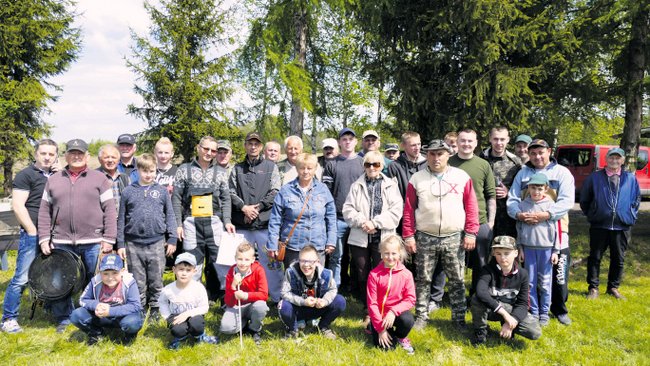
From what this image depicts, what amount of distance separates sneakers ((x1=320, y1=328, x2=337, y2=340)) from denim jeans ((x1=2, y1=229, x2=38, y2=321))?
3.32 meters

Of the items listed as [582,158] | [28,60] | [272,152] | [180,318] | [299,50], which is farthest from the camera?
[28,60]

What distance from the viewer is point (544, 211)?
470 cm

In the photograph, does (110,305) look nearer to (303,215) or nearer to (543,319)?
(303,215)

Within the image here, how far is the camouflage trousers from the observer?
4515mm

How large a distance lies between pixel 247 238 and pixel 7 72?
18.3 m

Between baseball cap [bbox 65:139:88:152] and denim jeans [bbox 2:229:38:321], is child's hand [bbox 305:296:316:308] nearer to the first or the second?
baseball cap [bbox 65:139:88:152]

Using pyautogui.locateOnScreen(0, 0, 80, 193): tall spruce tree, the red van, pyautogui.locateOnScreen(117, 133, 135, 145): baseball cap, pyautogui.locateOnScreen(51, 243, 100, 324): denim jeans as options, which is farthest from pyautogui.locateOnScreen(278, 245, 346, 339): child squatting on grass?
pyautogui.locateOnScreen(0, 0, 80, 193): tall spruce tree

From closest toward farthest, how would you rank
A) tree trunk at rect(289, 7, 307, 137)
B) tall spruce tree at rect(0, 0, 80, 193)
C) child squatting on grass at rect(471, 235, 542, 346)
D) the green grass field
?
the green grass field < child squatting on grass at rect(471, 235, 542, 346) < tree trunk at rect(289, 7, 307, 137) < tall spruce tree at rect(0, 0, 80, 193)

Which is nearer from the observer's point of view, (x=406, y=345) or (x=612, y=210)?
(x=406, y=345)

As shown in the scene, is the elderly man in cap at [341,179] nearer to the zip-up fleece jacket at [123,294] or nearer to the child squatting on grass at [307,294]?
the child squatting on grass at [307,294]

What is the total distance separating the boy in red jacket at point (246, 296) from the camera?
171 inches

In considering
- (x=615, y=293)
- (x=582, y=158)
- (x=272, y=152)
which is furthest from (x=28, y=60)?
(x=582, y=158)

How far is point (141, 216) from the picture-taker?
477cm

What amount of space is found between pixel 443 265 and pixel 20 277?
15.3 feet
